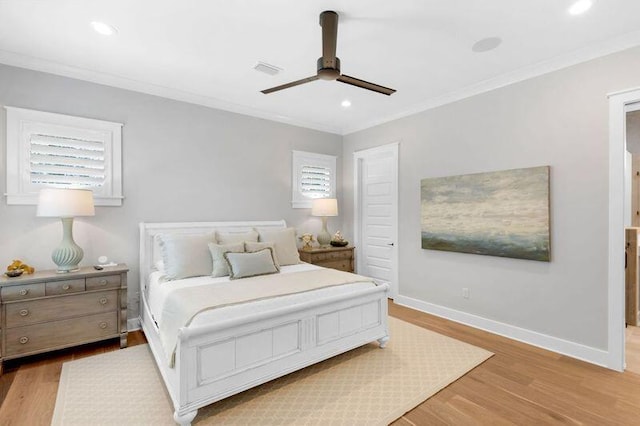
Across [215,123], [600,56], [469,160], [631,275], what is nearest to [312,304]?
[469,160]

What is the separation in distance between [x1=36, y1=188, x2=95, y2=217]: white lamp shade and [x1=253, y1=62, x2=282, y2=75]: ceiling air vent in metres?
2.12

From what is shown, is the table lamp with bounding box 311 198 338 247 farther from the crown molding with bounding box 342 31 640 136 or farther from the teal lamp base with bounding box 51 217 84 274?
the teal lamp base with bounding box 51 217 84 274

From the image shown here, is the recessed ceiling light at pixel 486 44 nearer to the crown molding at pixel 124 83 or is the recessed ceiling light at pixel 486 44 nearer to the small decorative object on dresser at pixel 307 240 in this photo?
the crown molding at pixel 124 83

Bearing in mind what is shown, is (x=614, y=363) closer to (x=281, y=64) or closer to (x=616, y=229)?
(x=616, y=229)

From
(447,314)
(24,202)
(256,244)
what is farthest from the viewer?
(447,314)

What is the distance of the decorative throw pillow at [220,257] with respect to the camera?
10.6 feet

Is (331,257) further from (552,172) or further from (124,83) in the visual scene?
(124,83)

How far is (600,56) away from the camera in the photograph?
2.79 meters

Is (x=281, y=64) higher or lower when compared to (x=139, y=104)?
higher

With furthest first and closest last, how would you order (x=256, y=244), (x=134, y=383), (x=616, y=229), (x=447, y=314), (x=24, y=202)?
(x=447, y=314), (x=256, y=244), (x=24, y=202), (x=616, y=229), (x=134, y=383)

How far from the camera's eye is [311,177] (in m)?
5.21

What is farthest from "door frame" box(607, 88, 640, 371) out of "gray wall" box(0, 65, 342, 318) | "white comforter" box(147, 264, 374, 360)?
"gray wall" box(0, 65, 342, 318)

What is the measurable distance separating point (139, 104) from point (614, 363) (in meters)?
5.44

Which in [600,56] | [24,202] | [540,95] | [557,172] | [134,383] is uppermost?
[600,56]
